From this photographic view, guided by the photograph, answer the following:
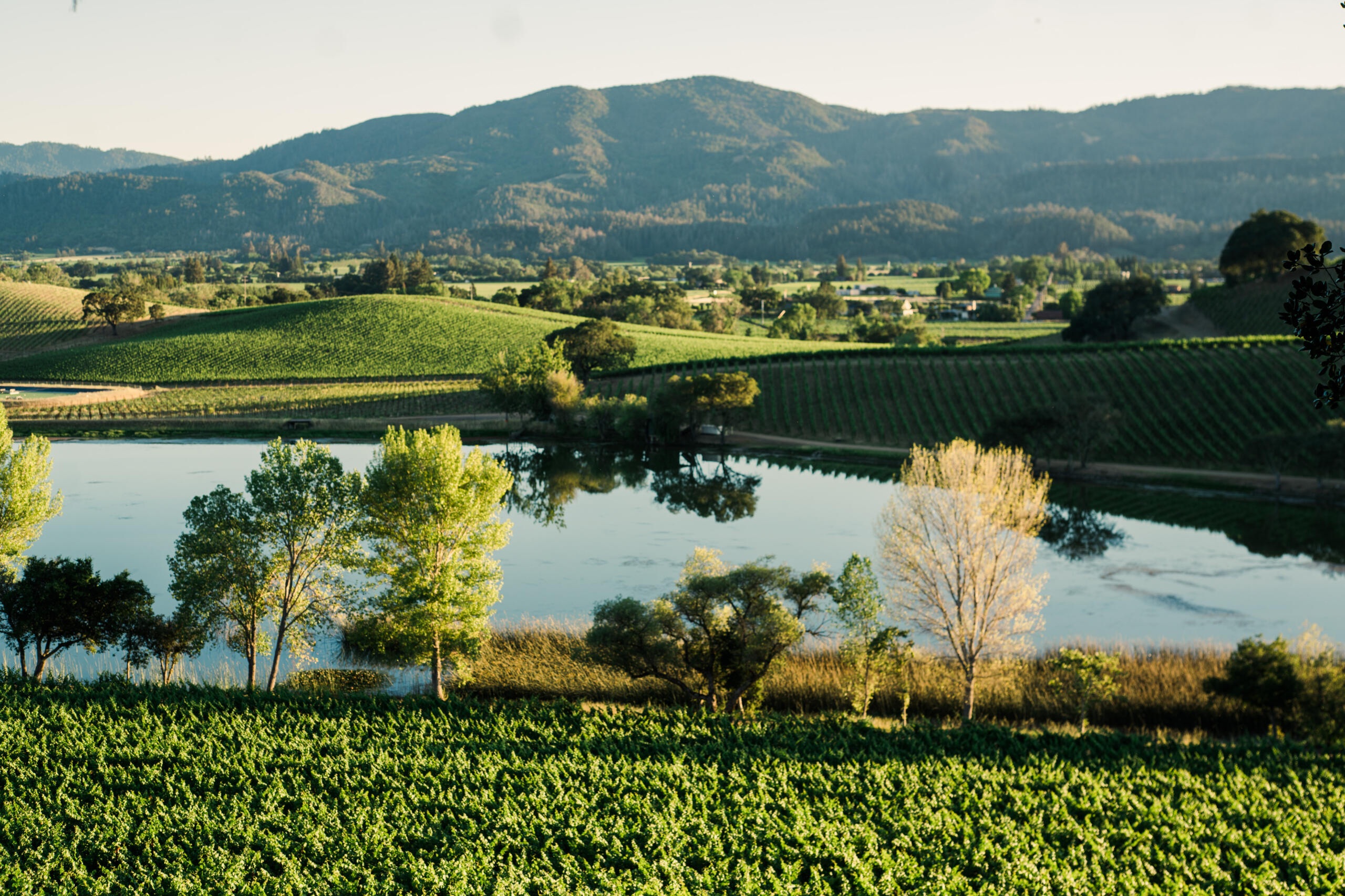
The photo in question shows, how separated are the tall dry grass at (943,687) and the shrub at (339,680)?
443 centimetres

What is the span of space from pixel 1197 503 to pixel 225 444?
281ft

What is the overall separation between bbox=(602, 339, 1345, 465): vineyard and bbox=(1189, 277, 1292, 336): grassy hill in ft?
74.0

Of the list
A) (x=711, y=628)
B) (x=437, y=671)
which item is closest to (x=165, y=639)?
(x=437, y=671)

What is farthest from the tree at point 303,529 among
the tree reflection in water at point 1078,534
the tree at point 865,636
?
the tree reflection in water at point 1078,534

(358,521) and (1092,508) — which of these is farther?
(1092,508)

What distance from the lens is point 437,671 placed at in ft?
137

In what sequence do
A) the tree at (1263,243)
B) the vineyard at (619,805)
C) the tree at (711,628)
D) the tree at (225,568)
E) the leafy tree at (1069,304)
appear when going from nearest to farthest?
the vineyard at (619,805) → the tree at (711,628) → the tree at (225,568) → the tree at (1263,243) → the leafy tree at (1069,304)

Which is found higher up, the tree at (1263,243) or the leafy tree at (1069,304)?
the tree at (1263,243)

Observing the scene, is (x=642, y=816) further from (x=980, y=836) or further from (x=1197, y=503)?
(x=1197, y=503)

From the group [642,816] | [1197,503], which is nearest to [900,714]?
[642,816]

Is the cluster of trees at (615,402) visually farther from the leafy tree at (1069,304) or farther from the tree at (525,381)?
the leafy tree at (1069,304)

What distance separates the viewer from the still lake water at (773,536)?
51906 millimetres

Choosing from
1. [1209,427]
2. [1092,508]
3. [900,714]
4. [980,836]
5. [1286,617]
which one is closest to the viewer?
[980,836]

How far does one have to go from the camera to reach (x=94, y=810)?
30141mm
